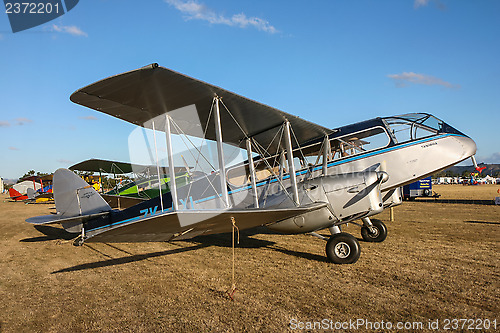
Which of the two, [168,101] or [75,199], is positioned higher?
[168,101]

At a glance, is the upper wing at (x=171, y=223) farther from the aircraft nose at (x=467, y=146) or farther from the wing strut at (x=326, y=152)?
the aircraft nose at (x=467, y=146)

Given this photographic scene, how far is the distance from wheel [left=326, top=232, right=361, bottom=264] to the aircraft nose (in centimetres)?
322

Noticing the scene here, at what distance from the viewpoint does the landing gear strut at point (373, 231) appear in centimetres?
804

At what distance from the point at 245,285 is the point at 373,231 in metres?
4.90

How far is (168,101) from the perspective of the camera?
5188mm

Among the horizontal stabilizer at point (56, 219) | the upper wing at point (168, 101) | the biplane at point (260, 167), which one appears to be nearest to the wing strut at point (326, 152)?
the biplane at point (260, 167)

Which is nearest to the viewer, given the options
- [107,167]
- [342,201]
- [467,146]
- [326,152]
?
[342,201]

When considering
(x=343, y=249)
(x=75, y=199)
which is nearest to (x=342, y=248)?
(x=343, y=249)

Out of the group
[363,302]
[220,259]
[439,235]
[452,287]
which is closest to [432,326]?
[363,302]

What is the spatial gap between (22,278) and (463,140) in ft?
31.2

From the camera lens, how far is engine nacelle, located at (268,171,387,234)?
20.0 feet

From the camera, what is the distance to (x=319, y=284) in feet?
15.4

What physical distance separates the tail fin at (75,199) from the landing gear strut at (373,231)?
7.40 meters

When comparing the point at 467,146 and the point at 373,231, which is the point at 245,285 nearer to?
the point at 373,231
